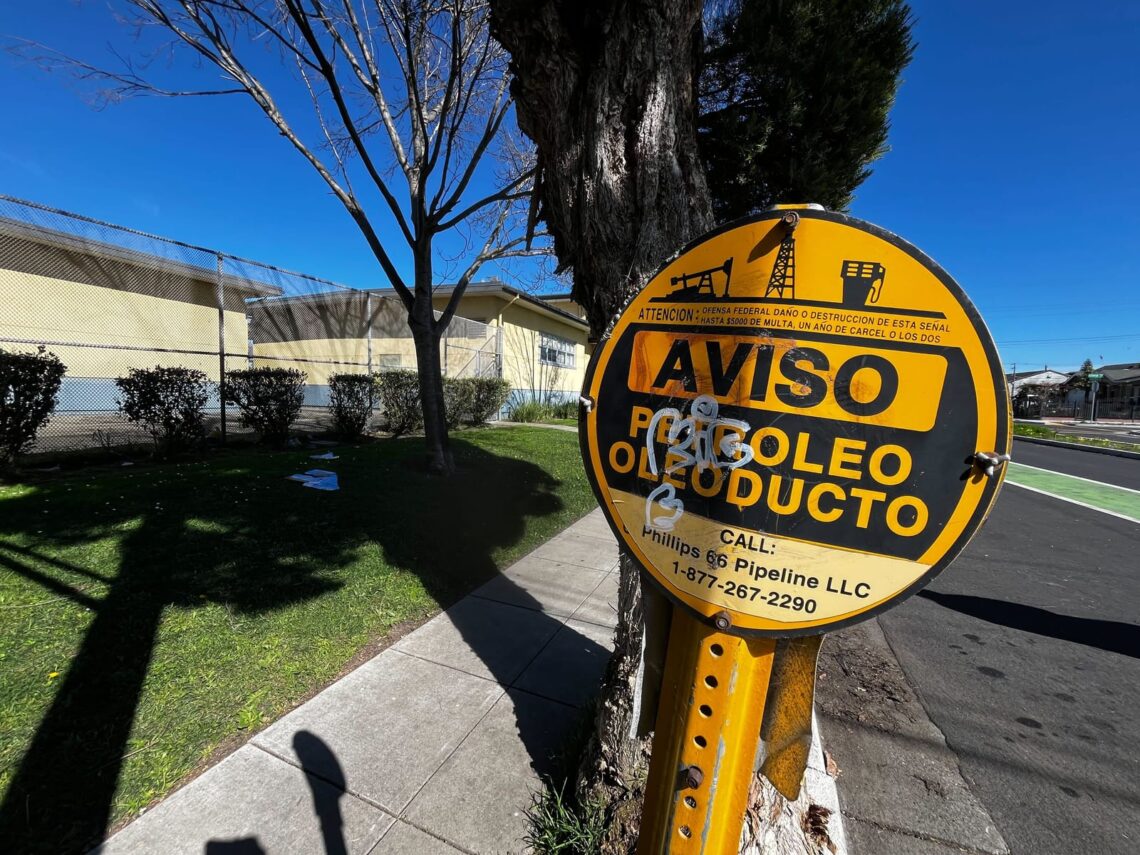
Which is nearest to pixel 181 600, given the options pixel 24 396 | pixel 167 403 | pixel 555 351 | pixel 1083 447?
pixel 24 396

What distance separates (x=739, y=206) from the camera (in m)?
4.26

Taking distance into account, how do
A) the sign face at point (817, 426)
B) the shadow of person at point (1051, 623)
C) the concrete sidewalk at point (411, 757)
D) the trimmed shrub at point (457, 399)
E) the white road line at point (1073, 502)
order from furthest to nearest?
1. the trimmed shrub at point (457, 399)
2. the white road line at point (1073, 502)
3. the shadow of person at point (1051, 623)
4. the concrete sidewalk at point (411, 757)
5. the sign face at point (817, 426)

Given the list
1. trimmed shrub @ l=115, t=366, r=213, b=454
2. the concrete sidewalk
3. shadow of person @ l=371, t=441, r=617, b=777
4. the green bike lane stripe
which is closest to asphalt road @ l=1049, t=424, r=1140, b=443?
the green bike lane stripe

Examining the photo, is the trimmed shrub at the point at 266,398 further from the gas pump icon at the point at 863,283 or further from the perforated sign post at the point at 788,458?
the gas pump icon at the point at 863,283

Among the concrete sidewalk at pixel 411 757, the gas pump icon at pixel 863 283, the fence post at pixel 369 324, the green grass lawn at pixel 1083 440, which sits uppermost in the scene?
the fence post at pixel 369 324

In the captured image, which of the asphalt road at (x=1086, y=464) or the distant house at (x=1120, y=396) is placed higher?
the distant house at (x=1120, y=396)

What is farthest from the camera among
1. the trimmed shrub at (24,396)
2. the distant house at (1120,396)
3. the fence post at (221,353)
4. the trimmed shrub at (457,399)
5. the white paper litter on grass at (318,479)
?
the distant house at (1120,396)

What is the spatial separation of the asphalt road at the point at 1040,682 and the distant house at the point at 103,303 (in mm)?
9067

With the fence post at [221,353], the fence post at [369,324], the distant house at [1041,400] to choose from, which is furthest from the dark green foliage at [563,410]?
the distant house at [1041,400]

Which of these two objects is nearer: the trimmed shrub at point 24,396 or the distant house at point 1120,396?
the trimmed shrub at point 24,396

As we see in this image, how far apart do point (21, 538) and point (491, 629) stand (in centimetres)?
364

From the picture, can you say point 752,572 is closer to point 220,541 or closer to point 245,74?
point 220,541

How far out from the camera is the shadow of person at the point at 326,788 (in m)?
1.87

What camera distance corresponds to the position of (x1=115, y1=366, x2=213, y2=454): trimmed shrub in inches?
253
